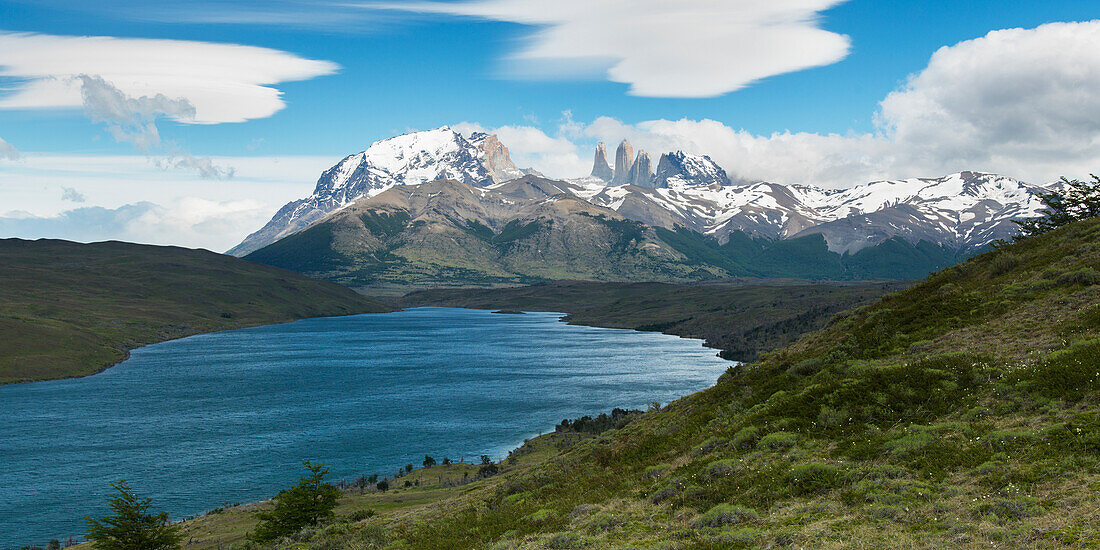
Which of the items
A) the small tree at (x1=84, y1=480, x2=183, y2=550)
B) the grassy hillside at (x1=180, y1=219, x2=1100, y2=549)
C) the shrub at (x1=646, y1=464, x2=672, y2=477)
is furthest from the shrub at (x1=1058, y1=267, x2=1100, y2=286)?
the small tree at (x1=84, y1=480, x2=183, y2=550)

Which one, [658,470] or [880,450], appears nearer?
[880,450]

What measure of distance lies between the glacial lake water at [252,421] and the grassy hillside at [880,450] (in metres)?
60.4

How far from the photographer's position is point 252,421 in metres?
122

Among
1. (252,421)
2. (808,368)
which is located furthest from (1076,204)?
(252,421)

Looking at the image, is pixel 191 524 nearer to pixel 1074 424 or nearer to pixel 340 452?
pixel 340 452

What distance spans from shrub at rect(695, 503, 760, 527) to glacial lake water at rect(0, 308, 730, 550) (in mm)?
72387

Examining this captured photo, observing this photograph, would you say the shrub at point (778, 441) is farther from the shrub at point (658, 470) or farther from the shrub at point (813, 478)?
the shrub at point (658, 470)

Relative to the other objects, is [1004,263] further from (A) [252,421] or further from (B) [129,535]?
(A) [252,421]

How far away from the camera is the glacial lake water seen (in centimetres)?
8356

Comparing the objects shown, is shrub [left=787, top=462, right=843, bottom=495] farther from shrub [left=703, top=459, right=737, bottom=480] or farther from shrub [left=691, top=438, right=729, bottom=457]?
shrub [left=691, top=438, right=729, bottom=457]

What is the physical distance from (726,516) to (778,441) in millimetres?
6327

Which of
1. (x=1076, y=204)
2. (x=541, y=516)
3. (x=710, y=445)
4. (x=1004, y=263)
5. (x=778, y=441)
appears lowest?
(x=541, y=516)

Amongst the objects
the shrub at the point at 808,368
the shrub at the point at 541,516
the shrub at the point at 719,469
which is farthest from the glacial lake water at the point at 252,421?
the shrub at the point at 808,368

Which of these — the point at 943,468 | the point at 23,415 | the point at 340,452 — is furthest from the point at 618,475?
the point at 23,415
